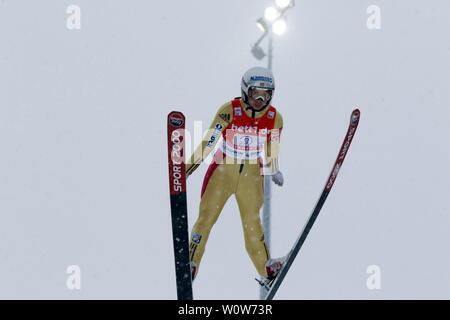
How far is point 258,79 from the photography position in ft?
13.8

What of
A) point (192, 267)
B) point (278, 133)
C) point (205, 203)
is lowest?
point (192, 267)

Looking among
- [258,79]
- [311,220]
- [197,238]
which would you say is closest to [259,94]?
[258,79]

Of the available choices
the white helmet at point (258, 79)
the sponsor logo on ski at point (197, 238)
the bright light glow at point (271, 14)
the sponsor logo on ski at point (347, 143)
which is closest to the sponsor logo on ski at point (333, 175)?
the sponsor logo on ski at point (347, 143)

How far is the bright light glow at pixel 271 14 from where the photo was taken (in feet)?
21.7

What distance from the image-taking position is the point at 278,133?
4.61 m

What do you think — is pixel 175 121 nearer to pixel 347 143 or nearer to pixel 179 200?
pixel 179 200

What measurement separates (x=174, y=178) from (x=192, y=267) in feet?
3.90

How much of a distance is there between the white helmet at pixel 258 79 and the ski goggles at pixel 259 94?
0.11 feet

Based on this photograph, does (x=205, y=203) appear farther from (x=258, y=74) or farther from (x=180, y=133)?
(x=258, y=74)

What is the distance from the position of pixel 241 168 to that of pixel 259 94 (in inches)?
31.5

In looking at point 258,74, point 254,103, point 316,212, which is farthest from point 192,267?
point 258,74

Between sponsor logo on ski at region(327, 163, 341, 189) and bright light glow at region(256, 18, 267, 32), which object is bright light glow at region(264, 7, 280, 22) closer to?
bright light glow at region(256, 18, 267, 32)

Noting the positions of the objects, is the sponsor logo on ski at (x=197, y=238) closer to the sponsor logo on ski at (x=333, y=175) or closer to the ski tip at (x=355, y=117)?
the sponsor logo on ski at (x=333, y=175)

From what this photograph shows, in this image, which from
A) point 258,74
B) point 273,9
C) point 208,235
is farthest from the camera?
point 273,9
